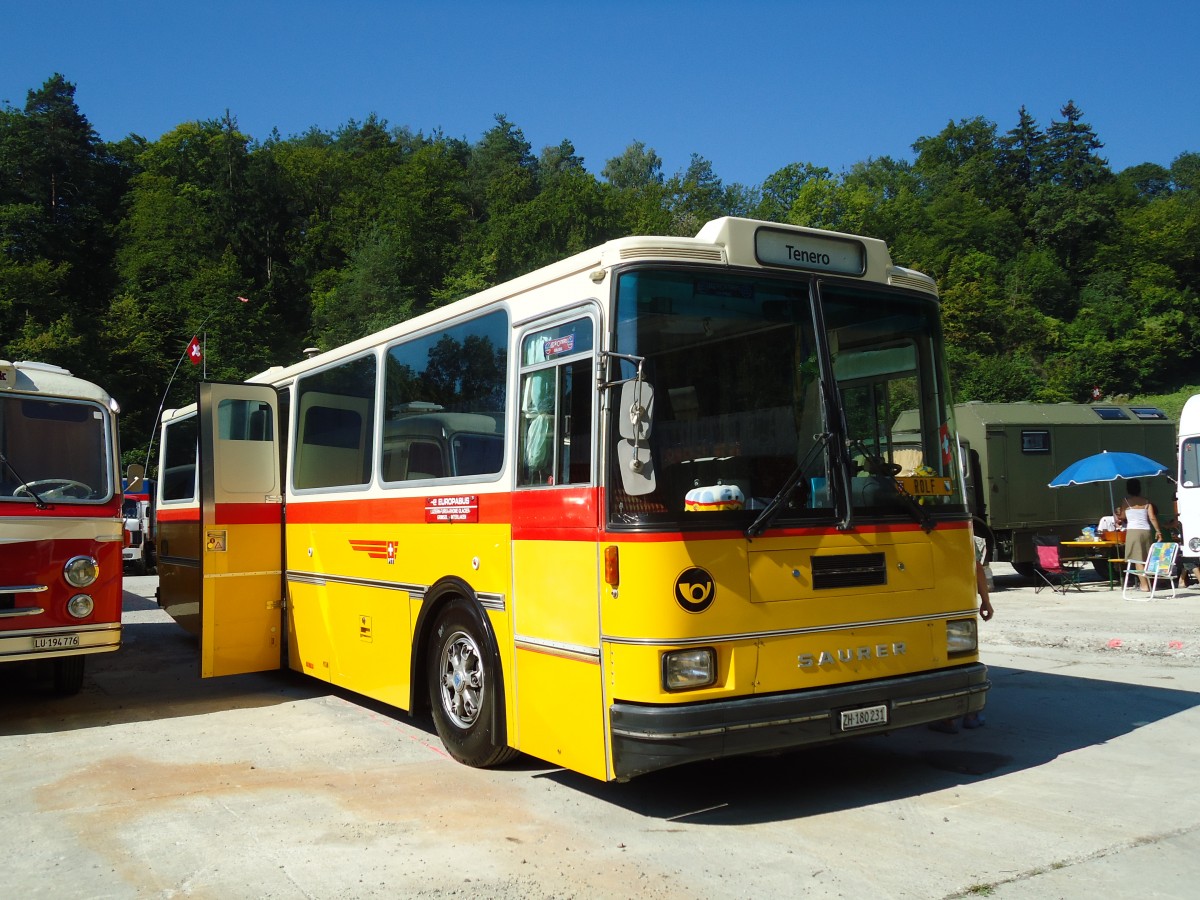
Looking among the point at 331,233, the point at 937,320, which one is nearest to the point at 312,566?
the point at 937,320

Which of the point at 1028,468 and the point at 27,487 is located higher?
the point at 1028,468

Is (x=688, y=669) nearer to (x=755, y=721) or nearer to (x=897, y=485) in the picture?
(x=755, y=721)

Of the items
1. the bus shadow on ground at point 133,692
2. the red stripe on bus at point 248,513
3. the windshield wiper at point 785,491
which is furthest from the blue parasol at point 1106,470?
the windshield wiper at point 785,491

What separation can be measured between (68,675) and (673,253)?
7.55 meters

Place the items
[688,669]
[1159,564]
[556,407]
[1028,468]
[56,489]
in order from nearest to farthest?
[688,669] < [556,407] < [56,489] < [1159,564] < [1028,468]

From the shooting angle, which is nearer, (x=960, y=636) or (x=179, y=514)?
(x=960, y=636)

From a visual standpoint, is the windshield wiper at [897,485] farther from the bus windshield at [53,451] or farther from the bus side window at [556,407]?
the bus windshield at [53,451]

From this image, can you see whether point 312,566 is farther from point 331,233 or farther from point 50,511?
point 331,233

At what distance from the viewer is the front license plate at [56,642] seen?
27.8 feet

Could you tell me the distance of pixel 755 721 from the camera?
5.35 m

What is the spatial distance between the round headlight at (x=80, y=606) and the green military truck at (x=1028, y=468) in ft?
49.5

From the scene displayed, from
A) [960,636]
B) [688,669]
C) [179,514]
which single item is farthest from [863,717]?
[179,514]

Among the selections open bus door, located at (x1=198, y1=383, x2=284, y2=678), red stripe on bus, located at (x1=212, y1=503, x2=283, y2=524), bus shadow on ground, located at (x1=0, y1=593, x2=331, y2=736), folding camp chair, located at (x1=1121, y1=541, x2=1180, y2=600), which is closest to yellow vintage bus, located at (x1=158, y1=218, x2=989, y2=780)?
open bus door, located at (x1=198, y1=383, x2=284, y2=678)

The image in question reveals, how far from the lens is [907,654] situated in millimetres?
6047
